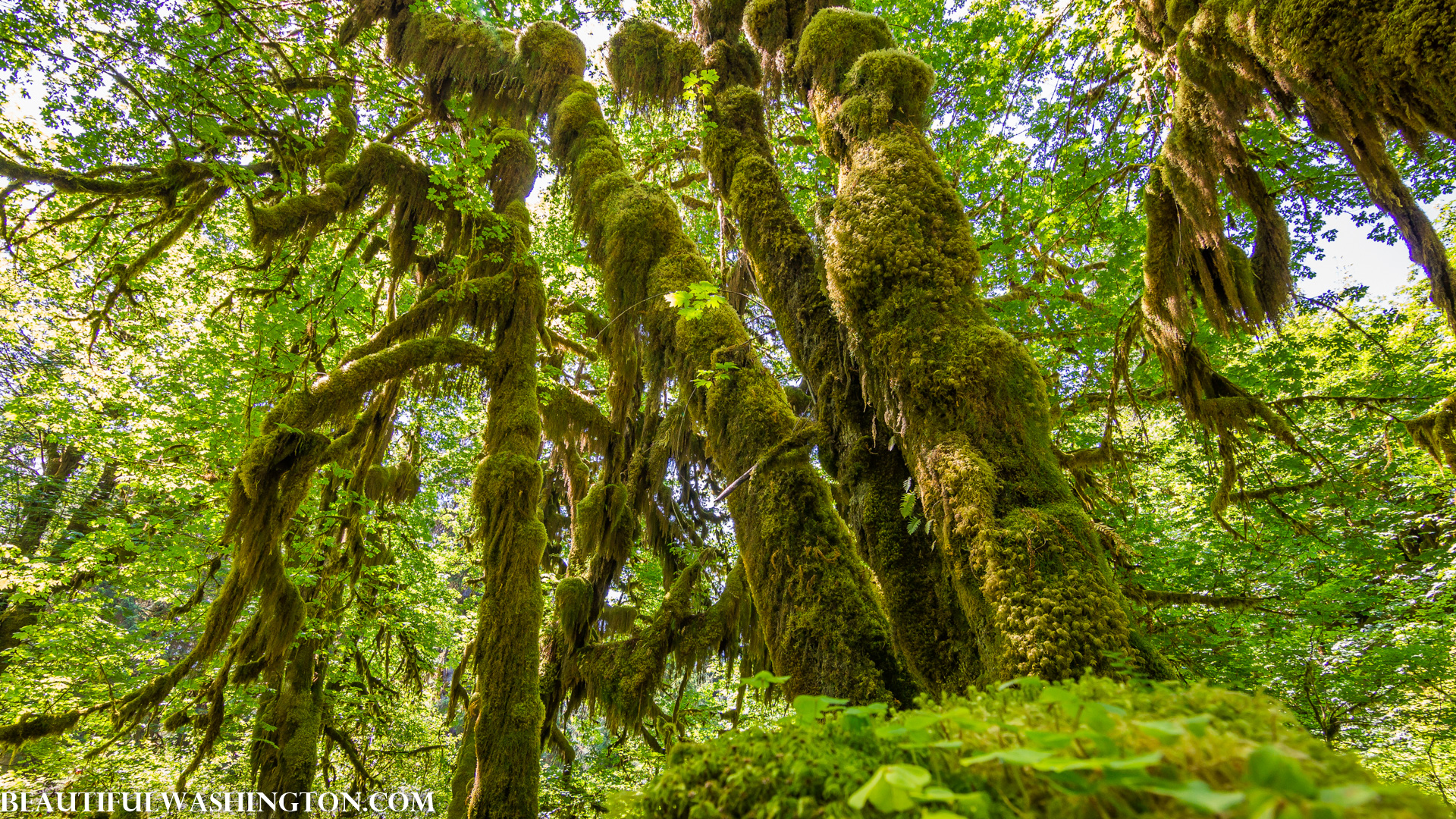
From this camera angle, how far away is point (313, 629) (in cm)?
680

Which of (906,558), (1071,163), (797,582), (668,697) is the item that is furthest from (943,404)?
(668,697)

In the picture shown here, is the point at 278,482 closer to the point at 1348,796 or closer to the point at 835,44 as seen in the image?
the point at 835,44

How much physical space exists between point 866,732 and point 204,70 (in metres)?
6.90

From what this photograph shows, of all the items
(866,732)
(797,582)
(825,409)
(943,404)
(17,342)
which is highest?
(17,342)

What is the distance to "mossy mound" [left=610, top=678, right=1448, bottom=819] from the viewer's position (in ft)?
1.92

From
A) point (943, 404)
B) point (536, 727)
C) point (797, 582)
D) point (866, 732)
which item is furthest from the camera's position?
point (536, 727)

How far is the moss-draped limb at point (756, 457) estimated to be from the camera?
9.39 ft

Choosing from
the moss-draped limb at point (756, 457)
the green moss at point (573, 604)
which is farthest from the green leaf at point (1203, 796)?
the green moss at point (573, 604)

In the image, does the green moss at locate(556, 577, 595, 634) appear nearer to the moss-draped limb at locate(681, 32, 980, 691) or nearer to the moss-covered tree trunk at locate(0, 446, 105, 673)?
the moss-draped limb at locate(681, 32, 980, 691)

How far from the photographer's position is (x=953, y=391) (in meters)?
2.75

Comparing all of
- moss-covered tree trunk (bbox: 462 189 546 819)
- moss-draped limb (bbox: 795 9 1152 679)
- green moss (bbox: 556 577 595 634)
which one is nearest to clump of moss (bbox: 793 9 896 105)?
moss-draped limb (bbox: 795 9 1152 679)

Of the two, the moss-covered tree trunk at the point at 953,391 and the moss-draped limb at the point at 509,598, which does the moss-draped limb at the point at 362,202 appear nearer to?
the moss-draped limb at the point at 509,598

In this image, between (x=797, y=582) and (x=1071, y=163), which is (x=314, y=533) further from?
(x=1071, y=163)

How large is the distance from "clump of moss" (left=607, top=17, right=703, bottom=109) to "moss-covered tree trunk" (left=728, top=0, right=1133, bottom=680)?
81.3 inches
